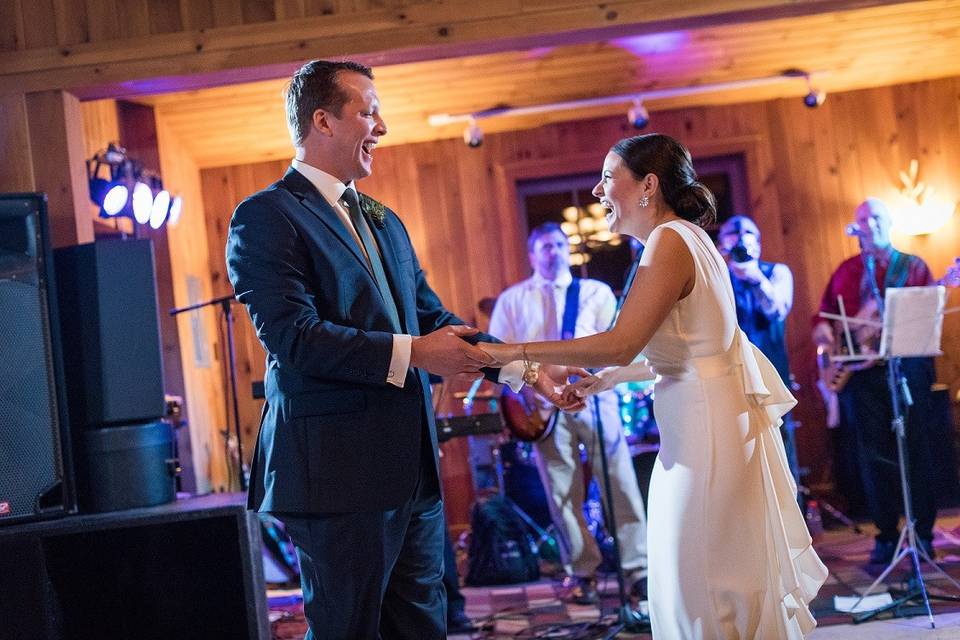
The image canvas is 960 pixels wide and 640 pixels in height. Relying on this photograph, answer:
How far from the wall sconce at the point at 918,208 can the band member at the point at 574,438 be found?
2.90 m

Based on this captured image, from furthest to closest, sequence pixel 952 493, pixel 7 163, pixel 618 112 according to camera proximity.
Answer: pixel 618 112 < pixel 952 493 < pixel 7 163

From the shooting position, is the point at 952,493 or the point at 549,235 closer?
the point at 549,235

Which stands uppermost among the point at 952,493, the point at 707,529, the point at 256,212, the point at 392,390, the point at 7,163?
the point at 7,163

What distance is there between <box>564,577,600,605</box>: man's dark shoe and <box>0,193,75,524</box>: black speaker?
2.59 metres

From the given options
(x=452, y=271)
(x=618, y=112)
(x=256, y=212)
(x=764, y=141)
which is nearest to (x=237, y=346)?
(x=452, y=271)

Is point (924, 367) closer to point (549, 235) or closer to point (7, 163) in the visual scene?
point (549, 235)

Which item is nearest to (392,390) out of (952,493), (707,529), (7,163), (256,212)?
(256,212)

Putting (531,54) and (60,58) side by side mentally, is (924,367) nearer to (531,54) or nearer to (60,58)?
(531,54)

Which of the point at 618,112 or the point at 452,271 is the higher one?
the point at 618,112

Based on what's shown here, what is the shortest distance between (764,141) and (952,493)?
2.87m

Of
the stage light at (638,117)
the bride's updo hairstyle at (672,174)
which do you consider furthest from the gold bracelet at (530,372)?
the stage light at (638,117)

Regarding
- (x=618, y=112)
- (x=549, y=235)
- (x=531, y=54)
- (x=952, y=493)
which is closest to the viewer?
(x=549, y=235)

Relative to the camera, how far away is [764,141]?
7.71 m

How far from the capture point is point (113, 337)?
13.0 ft
